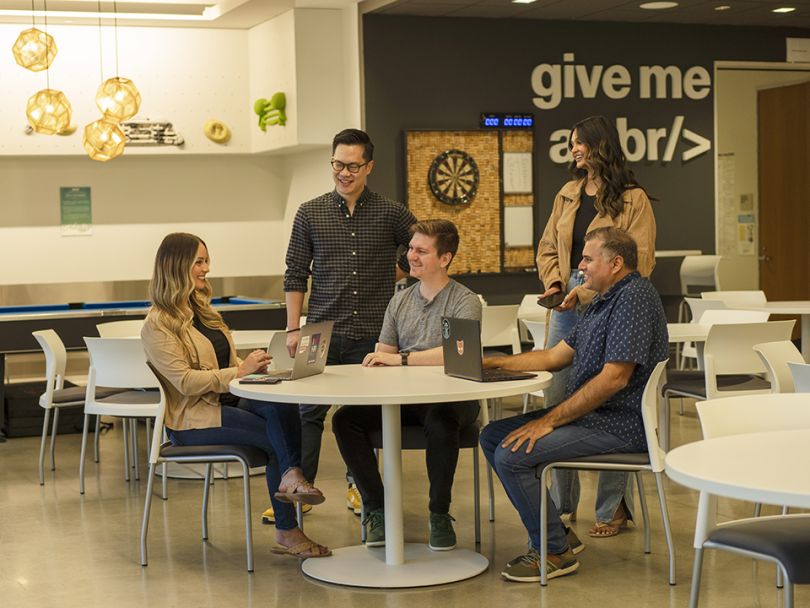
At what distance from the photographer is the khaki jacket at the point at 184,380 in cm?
460

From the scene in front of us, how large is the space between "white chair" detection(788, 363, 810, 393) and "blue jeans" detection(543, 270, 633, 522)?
1018 mm

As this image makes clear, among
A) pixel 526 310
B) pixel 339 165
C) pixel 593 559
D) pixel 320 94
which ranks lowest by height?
pixel 593 559

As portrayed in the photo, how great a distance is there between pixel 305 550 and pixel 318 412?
67 cm

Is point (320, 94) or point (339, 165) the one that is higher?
point (320, 94)

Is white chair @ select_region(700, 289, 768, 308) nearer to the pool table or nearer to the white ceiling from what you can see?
the white ceiling

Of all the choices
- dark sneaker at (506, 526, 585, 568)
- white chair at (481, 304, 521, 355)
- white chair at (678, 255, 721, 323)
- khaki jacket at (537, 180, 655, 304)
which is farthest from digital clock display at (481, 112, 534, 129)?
dark sneaker at (506, 526, 585, 568)

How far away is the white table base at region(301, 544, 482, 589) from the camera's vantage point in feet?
14.4

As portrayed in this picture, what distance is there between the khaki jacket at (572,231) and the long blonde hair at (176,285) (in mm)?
1437

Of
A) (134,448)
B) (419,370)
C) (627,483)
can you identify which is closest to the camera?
(419,370)

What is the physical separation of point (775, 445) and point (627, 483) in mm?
2301

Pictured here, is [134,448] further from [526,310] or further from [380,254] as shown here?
[526,310]

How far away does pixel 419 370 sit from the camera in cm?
462

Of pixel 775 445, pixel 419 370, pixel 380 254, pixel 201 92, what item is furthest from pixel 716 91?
pixel 775 445

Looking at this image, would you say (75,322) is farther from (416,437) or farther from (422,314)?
(416,437)
